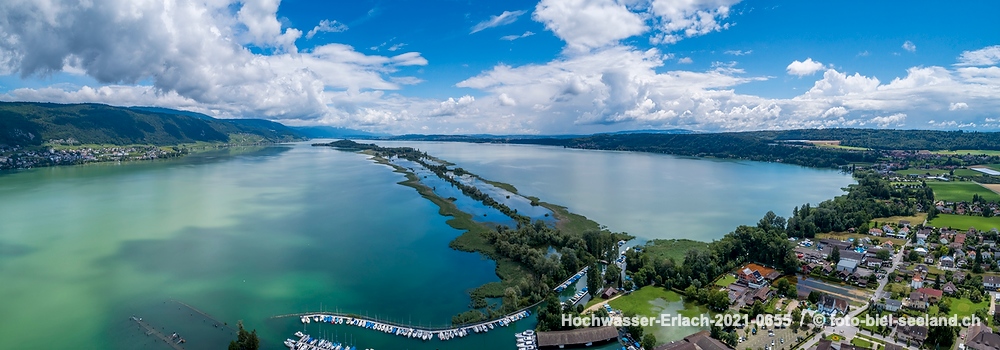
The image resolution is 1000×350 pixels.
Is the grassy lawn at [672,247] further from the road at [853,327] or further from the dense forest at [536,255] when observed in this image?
the road at [853,327]

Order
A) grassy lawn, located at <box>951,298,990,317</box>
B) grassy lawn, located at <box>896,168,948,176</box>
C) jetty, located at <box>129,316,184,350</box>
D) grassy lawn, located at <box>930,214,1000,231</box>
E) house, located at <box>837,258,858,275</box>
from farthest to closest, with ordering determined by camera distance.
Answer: grassy lawn, located at <box>896,168,948,176</box> → grassy lawn, located at <box>930,214,1000,231</box> → house, located at <box>837,258,858,275</box> → grassy lawn, located at <box>951,298,990,317</box> → jetty, located at <box>129,316,184,350</box>

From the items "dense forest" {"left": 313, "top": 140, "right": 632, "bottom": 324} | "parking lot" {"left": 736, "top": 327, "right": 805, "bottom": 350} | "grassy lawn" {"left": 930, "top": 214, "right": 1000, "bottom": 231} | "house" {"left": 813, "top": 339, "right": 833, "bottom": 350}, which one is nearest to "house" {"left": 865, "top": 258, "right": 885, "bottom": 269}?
"parking lot" {"left": 736, "top": 327, "right": 805, "bottom": 350}

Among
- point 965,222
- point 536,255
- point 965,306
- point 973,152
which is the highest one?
point 973,152

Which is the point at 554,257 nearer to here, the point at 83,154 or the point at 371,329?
the point at 371,329

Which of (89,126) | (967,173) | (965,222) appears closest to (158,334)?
(965,222)

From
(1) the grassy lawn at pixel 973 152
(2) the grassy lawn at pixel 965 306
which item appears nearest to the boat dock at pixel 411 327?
(2) the grassy lawn at pixel 965 306

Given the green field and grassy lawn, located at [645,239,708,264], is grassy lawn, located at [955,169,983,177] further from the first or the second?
grassy lawn, located at [645,239,708,264]

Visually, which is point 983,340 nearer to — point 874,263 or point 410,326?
point 874,263
